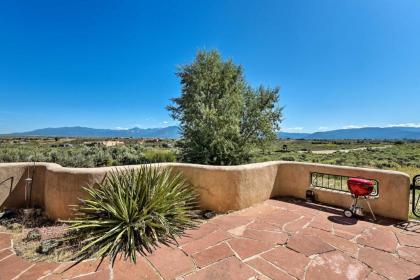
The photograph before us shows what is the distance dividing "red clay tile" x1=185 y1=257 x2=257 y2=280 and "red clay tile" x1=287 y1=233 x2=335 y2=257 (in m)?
1.00

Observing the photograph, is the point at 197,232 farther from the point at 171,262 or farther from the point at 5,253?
the point at 5,253

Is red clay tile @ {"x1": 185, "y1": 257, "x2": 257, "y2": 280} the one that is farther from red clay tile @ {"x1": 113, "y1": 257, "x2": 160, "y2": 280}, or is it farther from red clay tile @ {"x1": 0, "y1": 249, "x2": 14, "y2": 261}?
red clay tile @ {"x1": 0, "y1": 249, "x2": 14, "y2": 261}

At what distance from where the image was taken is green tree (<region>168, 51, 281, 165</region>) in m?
10.1

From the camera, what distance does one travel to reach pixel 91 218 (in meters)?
4.21

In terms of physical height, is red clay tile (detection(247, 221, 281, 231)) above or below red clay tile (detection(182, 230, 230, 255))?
above

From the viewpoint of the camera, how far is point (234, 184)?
5426 mm

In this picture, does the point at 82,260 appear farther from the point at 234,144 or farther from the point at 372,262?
the point at 234,144

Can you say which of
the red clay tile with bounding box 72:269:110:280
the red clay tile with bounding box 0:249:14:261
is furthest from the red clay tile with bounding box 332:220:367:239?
the red clay tile with bounding box 0:249:14:261

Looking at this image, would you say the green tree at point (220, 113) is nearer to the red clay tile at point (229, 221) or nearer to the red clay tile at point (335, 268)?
the red clay tile at point (229, 221)

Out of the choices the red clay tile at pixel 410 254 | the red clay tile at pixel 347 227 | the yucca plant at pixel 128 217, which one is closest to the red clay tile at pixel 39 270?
the yucca plant at pixel 128 217

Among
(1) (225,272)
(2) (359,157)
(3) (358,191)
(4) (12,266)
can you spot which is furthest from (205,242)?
(2) (359,157)

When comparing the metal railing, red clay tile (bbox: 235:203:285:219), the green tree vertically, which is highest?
the green tree

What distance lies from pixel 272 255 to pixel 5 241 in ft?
14.8

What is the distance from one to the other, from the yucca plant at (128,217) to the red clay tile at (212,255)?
0.71m
